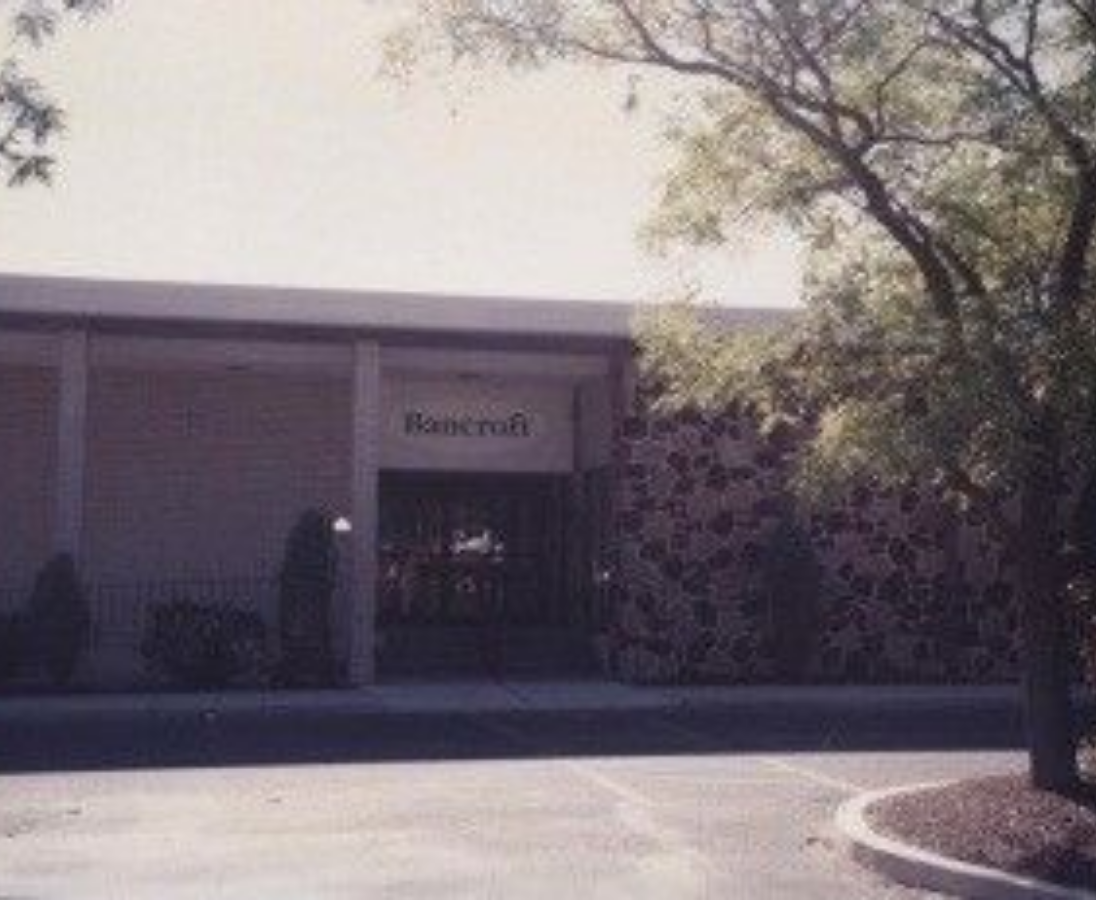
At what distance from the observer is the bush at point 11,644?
20.2 meters

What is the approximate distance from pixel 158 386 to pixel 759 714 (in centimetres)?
994

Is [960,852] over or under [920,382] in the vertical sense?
under

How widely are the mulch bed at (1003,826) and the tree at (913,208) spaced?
50cm

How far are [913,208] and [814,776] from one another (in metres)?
4.91

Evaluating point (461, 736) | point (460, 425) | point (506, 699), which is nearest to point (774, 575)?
point (506, 699)

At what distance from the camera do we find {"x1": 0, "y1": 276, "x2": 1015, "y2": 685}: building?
68.6 ft

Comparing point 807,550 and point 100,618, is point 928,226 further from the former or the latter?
point 100,618

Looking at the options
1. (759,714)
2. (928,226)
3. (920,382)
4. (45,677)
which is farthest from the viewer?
(45,677)

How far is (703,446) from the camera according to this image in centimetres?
2242

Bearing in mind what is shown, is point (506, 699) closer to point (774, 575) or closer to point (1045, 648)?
point (774, 575)

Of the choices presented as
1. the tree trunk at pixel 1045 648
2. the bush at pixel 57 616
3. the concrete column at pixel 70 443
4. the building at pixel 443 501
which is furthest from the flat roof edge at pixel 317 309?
the tree trunk at pixel 1045 648

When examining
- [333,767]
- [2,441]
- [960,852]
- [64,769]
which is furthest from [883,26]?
[2,441]

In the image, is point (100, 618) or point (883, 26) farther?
point (100, 618)

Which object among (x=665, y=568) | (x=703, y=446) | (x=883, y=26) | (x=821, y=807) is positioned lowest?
(x=821, y=807)
